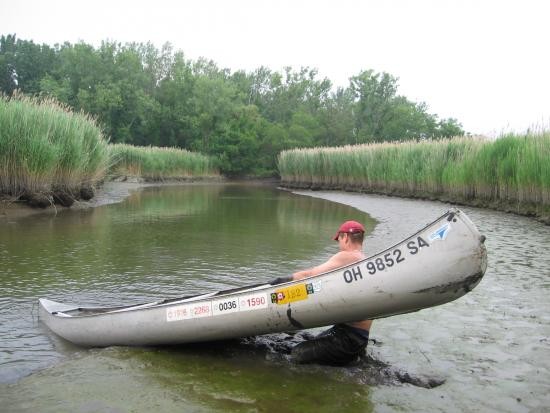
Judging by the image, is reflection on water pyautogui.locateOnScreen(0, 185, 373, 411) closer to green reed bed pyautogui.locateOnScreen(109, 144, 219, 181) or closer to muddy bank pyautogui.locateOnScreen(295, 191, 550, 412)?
muddy bank pyautogui.locateOnScreen(295, 191, 550, 412)

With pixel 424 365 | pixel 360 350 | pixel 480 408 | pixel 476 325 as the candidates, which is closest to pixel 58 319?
pixel 360 350

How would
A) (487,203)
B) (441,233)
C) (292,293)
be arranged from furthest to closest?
(487,203) → (292,293) → (441,233)

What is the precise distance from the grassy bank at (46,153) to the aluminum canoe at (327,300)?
8623 millimetres

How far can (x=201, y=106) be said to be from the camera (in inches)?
2344

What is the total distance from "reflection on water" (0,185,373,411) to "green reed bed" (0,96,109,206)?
88 cm

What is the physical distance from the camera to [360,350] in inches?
169

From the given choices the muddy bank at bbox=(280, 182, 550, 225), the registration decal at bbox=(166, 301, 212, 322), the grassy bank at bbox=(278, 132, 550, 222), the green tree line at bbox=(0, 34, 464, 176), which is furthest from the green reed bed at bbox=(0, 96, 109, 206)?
the green tree line at bbox=(0, 34, 464, 176)

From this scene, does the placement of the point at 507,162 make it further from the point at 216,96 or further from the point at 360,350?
the point at 216,96

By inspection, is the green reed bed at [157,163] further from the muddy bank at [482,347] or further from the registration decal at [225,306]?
the registration decal at [225,306]

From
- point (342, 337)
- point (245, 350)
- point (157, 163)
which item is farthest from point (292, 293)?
point (157, 163)

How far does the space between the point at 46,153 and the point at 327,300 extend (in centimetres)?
1060

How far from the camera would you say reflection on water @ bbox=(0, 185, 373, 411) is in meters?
3.76

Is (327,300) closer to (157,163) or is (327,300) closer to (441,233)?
(441,233)

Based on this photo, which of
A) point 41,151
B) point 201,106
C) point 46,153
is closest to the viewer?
point 41,151
